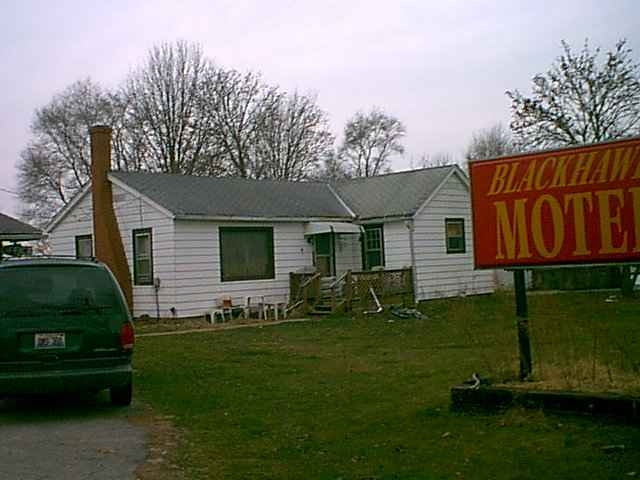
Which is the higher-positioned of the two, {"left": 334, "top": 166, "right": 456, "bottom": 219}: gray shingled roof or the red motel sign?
{"left": 334, "top": 166, "right": 456, "bottom": 219}: gray shingled roof

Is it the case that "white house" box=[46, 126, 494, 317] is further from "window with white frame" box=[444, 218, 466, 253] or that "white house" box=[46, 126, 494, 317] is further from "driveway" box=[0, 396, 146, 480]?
"driveway" box=[0, 396, 146, 480]

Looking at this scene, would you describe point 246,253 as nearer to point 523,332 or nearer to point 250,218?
point 250,218

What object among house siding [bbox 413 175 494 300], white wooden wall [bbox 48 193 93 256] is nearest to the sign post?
house siding [bbox 413 175 494 300]

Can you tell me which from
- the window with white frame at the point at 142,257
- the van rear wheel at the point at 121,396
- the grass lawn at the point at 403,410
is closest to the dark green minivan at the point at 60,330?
the van rear wheel at the point at 121,396

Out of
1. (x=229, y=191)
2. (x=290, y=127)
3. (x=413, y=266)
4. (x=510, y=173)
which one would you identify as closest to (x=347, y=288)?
(x=413, y=266)

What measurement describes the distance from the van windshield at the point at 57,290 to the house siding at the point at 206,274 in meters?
12.9

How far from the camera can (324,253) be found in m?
26.5

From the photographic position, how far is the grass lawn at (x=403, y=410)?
22.4ft

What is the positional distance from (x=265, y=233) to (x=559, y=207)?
16.6 metres

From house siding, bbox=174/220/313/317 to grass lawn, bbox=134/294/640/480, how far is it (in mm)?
8006

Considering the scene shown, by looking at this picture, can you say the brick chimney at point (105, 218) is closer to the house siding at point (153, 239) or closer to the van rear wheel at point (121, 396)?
the house siding at point (153, 239)

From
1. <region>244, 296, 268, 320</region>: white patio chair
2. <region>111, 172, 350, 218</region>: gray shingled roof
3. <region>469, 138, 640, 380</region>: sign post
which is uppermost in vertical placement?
<region>111, 172, 350, 218</region>: gray shingled roof

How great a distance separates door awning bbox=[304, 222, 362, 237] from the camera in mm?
25422

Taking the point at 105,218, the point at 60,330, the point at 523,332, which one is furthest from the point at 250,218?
the point at 523,332
